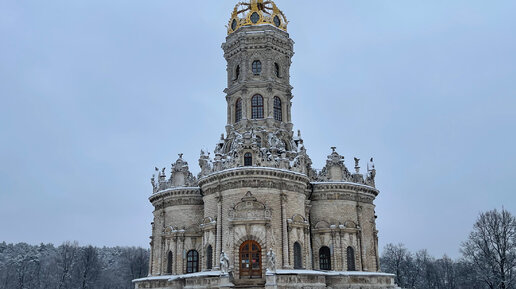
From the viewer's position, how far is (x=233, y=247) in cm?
3052

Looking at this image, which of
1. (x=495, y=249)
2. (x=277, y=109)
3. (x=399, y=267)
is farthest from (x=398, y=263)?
(x=277, y=109)

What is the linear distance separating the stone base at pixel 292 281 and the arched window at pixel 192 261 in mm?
1822

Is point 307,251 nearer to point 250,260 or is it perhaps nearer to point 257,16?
point 250,260

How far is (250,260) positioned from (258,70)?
15916 mm

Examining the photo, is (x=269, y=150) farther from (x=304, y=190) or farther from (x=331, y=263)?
(x=331, y=263)

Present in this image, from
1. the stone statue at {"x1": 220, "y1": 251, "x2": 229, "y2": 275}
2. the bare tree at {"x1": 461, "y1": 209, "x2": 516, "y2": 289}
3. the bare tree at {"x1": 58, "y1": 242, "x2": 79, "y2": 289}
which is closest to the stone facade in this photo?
the stone statue at {"x1": 220, "y1": 251, "x2": 229, "y2": 275}

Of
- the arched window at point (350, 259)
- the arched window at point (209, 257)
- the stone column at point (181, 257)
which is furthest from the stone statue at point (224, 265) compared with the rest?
the arched window at point (350, 259)

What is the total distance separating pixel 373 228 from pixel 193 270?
560 inches

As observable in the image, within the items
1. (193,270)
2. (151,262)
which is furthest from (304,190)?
(151,262)

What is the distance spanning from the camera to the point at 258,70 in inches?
1543

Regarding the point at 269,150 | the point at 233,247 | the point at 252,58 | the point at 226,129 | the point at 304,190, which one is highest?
the point at 252,58

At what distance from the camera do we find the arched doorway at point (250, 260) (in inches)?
1196

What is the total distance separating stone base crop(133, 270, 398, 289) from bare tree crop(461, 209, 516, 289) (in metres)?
9.69

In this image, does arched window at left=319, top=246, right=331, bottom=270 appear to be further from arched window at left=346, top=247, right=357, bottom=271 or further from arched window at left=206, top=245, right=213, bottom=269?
arched window at left=206, top=245, right=213, bottom=269
